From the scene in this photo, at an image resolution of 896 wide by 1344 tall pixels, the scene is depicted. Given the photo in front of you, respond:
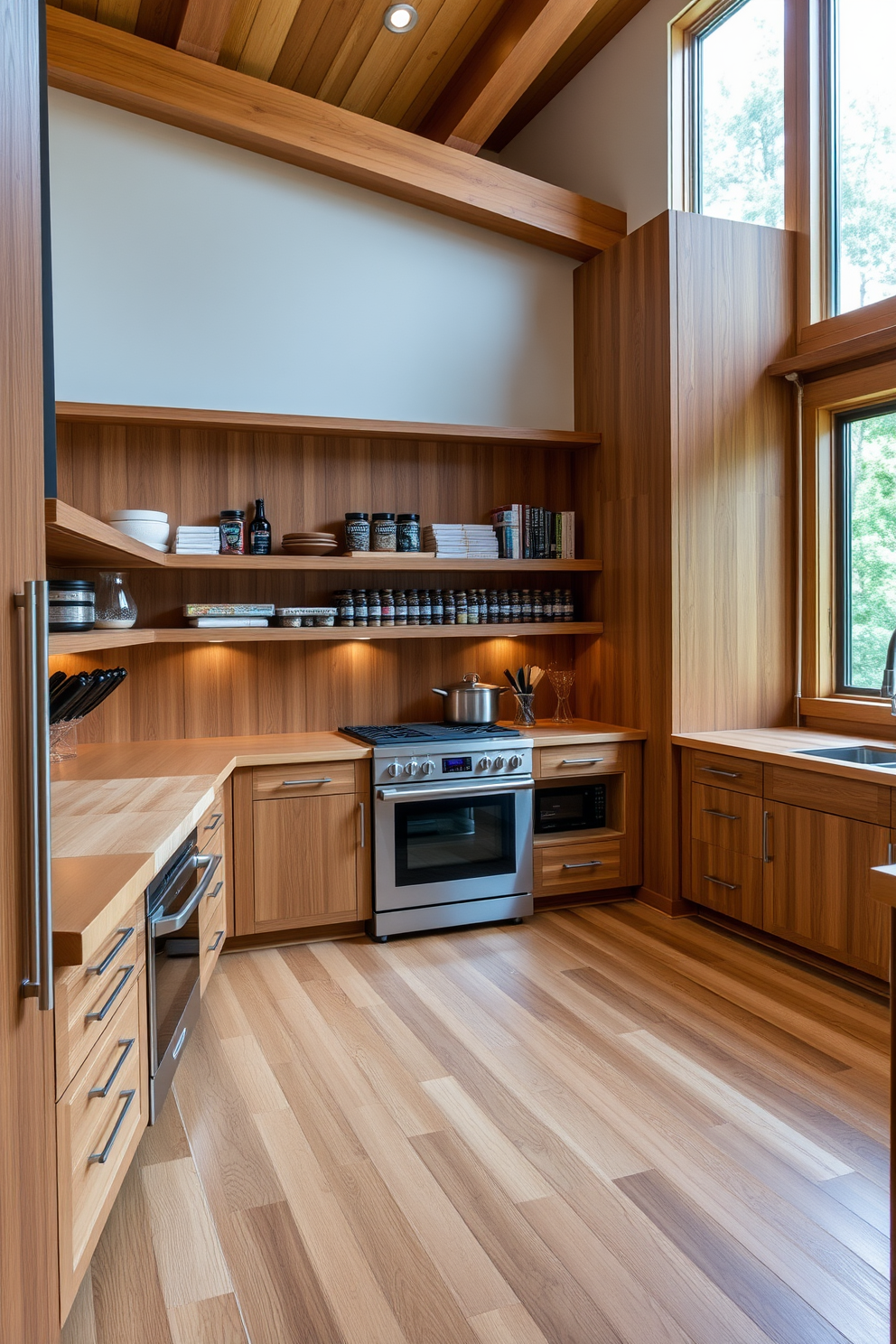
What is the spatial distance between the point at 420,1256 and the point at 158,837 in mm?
1070

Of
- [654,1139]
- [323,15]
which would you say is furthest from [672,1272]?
[323,15]

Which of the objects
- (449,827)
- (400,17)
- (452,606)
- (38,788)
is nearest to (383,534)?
(452,606)

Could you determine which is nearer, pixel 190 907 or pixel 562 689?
pixel 190 907

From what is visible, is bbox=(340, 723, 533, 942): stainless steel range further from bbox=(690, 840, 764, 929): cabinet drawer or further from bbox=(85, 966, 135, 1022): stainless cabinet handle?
bbox=(85, 966, 135, 1022): stainless cabinet handle

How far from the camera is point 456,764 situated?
3832 mm

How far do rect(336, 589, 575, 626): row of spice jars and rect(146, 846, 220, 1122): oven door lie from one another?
164 cm

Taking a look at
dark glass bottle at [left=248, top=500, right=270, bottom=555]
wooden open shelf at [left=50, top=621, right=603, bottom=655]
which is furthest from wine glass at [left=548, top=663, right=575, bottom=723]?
dark glass bottle at [left=248, top=500, right=270, bottom=555]

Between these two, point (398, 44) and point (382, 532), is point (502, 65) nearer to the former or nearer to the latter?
point (398, 44)

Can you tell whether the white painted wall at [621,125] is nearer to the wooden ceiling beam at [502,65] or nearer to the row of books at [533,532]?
the wooden ceiling beam at [502,65]

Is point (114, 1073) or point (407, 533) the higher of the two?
point (407, 533)

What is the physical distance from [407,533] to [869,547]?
1977mm

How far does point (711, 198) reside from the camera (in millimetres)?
4293

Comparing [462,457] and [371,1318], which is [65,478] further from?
[371,1318]

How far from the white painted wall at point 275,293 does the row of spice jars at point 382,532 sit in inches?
20.1
